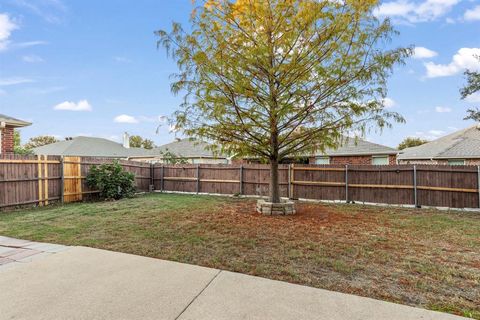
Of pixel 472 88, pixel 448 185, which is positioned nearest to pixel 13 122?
pixel 448 185

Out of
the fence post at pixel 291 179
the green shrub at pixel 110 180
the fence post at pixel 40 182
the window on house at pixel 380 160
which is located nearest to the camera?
the fence post at pixel 40 182

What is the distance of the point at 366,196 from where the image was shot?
10.8 m

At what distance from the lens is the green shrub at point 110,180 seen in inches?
428

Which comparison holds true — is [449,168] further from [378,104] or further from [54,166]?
[54,166]

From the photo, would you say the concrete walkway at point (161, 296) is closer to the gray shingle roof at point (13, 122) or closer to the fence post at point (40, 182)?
the fence post at point (40, 182)

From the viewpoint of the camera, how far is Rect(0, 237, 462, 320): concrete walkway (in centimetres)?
243

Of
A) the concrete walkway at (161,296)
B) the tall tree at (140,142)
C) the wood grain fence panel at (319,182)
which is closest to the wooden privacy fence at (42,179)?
the concrete walkway at (161,296)

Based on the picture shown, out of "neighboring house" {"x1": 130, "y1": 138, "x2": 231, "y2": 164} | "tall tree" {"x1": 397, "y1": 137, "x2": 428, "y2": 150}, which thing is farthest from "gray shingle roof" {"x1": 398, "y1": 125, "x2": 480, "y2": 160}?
"tall tree" {"x1": 397, "y1": 137, "x2": 428, "y2": 150}

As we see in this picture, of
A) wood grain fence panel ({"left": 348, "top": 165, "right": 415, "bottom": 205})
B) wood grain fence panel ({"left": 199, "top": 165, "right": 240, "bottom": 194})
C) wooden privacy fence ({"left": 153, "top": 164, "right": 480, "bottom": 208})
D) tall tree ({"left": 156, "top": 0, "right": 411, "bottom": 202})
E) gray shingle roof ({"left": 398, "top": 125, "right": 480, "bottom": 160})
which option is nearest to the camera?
tall tree ({"left": 156, "top": 0, "right": 411, "bottom": 202})

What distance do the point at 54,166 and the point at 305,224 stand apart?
8.91 m

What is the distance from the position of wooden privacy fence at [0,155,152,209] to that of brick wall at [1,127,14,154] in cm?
262

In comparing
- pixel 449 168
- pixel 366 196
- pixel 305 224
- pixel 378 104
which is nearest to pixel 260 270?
pixel 305 224

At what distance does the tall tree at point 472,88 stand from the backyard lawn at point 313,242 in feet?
19.8

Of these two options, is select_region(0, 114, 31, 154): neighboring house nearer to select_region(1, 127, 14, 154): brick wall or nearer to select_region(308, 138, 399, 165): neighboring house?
select_region(1, 127, 14, 154): brick wall
